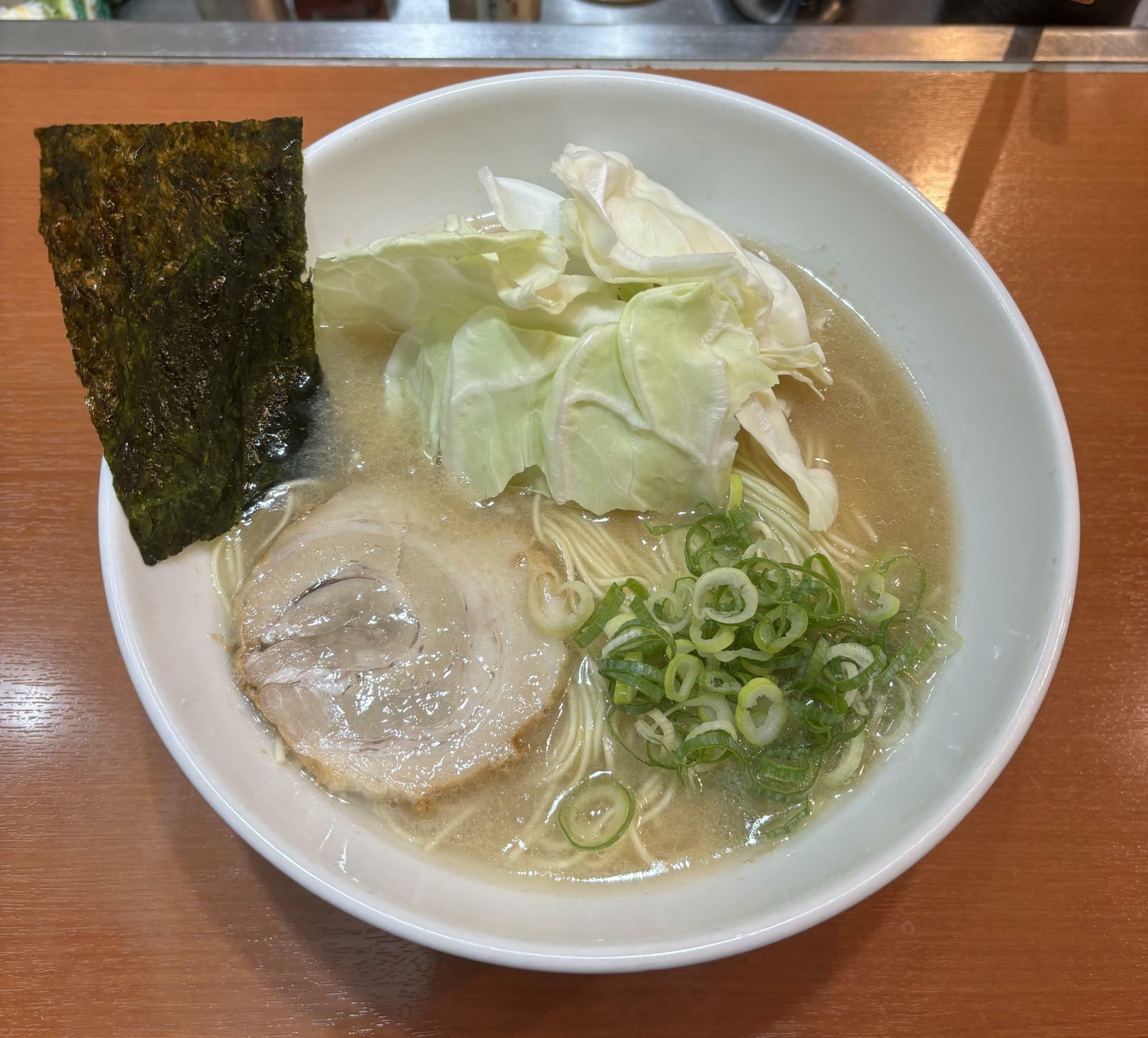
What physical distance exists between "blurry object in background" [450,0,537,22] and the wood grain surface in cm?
150

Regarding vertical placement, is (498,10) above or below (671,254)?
above

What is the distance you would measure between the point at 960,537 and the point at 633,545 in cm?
73

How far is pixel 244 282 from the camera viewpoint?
1.60m

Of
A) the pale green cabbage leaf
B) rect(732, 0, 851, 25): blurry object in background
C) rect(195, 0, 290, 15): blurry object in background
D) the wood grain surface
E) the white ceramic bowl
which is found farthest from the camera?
rect(732, 0, 851, 25): blurry object in background

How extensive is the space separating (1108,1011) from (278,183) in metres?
2.26

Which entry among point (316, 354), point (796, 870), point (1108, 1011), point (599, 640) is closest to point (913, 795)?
point (796, 870)

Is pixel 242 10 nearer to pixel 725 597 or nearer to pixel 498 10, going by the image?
pixel 498 10

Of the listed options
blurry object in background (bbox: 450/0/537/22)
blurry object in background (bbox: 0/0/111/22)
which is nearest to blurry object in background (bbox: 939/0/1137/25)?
blurry object in background (bbox: 450/0/537/22)

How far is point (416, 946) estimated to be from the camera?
56.9 inches

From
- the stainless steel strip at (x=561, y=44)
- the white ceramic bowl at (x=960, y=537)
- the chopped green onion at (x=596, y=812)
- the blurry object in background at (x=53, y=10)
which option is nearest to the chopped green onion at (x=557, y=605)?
the chopped green onion at (x=596, y=812)

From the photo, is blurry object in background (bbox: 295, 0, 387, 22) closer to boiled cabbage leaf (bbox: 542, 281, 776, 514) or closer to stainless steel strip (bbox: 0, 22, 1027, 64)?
stainless steel strip (bbox: 0, 22, 1027, 64)

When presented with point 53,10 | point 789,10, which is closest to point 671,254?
point 789,10

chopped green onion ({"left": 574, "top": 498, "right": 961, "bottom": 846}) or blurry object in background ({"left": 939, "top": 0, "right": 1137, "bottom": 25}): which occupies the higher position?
blurry object in background ({"left": 939, "top": 0, "right": 1137, "bottom": 25})

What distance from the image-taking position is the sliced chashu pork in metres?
1.55
